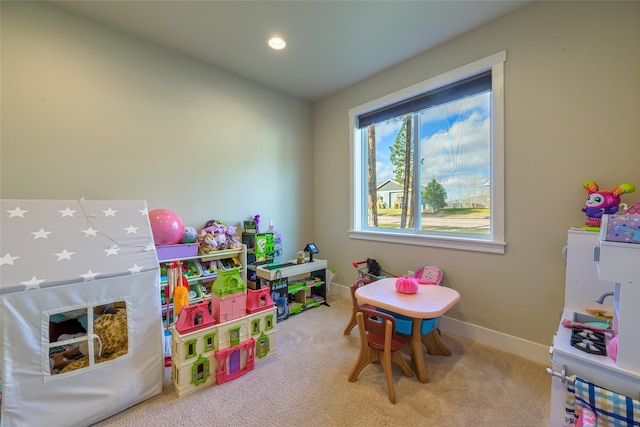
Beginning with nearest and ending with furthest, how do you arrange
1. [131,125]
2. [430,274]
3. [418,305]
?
[418,305] → [131,125] → [430,274]

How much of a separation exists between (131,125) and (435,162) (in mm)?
3083

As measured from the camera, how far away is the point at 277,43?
2.51m

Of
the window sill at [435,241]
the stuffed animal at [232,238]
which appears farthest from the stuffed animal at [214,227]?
the window sill at [435,241]

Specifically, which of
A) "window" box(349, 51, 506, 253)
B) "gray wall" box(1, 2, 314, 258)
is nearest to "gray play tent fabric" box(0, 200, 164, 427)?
"gray wall" box(1, 2, 314, 258)

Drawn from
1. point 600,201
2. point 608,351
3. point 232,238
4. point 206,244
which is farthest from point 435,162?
point 206,244

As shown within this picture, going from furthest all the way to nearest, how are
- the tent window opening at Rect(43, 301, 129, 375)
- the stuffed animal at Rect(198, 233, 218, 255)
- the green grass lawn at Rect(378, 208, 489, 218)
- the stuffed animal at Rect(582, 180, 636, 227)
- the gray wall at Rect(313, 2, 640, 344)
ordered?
the stuffed animal at Rect(198, 233, 218, 255) → the green grass lawn at Rect(378, 208, 489, 218) → the gray wall at Rect(313, 2, 640, 344) → the stuffed animal at Rect(582, 180, 636, 227) → the tent window opening at Rect(43, 301, 129, 375)

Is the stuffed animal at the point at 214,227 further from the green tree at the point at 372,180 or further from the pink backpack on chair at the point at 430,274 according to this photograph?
the pink backpack on chair at the point at 430,274

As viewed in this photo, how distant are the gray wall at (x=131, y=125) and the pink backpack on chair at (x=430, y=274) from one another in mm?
1850

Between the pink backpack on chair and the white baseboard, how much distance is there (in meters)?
0.42

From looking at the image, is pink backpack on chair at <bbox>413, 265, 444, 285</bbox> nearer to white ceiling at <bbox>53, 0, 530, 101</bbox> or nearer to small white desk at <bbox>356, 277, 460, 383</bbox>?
small white desk at <bbox>356, 277, 460, 383</bbox>

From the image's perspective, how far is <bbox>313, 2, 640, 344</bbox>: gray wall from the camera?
67.7 inches

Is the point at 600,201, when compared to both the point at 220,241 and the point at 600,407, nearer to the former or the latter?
the point at 600,407

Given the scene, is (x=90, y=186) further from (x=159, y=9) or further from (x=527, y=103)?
(x=527, y=103)

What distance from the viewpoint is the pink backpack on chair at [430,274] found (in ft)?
8.11
